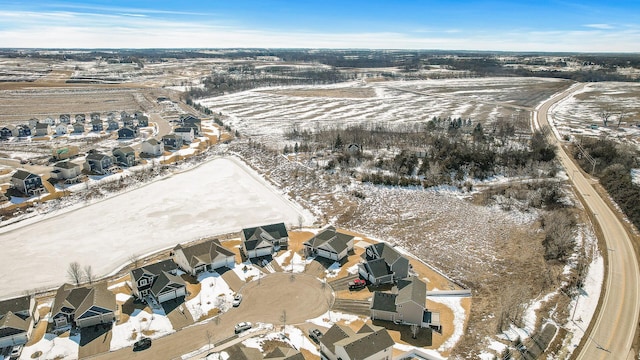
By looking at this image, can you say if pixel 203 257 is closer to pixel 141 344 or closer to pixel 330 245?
pixel 141 344

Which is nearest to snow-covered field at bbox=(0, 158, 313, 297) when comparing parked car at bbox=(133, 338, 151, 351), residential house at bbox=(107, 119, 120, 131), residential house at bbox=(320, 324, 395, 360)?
parked car at bbox=(133, 338, 151, 351)

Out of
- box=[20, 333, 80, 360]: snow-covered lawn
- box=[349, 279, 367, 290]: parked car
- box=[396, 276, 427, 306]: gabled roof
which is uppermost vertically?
box=[396, 276, 427, 306]: gabled roof

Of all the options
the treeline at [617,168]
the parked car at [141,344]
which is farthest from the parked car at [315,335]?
the treeline at [617,168]

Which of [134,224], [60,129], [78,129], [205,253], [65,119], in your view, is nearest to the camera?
[205,253]

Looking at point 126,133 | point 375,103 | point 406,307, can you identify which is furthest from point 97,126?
point 406,307

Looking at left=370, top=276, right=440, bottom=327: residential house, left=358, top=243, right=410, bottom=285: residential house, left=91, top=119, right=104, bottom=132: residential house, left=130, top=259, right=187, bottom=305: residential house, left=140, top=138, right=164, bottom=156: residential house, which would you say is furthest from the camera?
left=91, top=119, right=104, bottom=132: residential house

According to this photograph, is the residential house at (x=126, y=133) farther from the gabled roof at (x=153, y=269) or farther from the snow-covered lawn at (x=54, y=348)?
the snow-covered lawn at (x=54, y=348)

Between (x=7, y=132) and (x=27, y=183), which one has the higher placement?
(x=7, y=132)

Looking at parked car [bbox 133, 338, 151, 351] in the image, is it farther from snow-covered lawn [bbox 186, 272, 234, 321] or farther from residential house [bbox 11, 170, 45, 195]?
residential house [bbox 11, 170, 45, 195]
